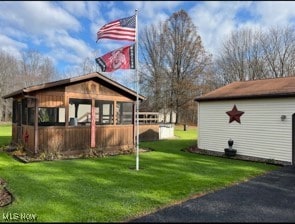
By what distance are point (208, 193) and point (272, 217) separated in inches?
70.9

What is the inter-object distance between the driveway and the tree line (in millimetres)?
26183

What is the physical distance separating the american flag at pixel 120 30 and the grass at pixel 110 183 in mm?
4376

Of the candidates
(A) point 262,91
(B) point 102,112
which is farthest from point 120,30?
(B) point 102,112

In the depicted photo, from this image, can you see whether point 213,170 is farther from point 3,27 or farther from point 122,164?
point 3,27

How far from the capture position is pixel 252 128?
504 inches

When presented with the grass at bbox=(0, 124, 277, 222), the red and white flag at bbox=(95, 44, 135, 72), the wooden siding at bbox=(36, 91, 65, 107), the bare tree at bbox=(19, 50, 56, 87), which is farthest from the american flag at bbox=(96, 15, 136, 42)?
the bare tree at bbox=(19, 50, 56, 87)

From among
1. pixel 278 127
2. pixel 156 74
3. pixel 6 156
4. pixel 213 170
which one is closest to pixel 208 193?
pixel 213 170

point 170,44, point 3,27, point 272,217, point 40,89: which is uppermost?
point 170,44

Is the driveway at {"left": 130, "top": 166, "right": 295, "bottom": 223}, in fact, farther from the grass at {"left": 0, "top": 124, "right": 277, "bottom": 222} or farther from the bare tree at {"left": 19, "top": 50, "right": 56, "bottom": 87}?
the bare tree at {"left": 19, "top": 50, "right": 56, "bottom": 87}

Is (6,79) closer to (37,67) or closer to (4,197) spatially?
(37,67)

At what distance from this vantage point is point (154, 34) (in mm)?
37531

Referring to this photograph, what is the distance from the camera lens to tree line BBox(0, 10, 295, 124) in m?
34.6

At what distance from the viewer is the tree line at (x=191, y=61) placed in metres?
34.6

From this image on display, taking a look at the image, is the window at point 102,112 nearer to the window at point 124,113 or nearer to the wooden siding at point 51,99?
the window at point 124,113
